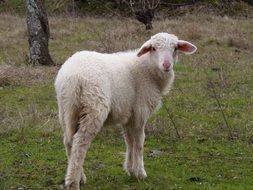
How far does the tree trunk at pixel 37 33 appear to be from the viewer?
1502cm

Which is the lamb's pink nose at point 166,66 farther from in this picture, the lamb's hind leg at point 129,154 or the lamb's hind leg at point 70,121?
the lamb's hind leg at point 70,121

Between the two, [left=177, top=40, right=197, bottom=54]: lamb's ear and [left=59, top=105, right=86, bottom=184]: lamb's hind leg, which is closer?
[left=59, top=105, right=86, bottom=184]: lamb's hind leg

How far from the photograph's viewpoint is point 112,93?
6203mm

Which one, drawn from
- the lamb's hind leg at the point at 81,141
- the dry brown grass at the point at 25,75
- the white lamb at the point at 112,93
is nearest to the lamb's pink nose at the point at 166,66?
the white lamb at the point at 112,93

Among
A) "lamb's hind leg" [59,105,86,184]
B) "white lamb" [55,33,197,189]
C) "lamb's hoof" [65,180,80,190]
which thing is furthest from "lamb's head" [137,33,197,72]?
"lamb's hoof" [65,180,80,190]

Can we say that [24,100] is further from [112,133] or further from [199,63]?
[199,63]

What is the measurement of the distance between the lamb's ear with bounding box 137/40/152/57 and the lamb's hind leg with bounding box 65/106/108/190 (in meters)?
1.19

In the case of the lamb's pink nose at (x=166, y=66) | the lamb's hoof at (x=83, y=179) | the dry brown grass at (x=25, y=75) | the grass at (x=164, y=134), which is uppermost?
the lamb's pink nose at (x=166, y=66)

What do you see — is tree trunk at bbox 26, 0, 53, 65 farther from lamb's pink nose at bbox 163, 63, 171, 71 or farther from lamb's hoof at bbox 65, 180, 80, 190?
lamb's hoof at bbox 65, 180, 80, 190

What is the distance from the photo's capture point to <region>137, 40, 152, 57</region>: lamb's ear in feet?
22.1

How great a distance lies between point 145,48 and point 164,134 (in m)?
2.38

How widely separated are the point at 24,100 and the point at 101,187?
493 cm

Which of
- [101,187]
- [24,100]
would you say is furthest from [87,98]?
[24,100]

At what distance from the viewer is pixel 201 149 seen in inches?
322
